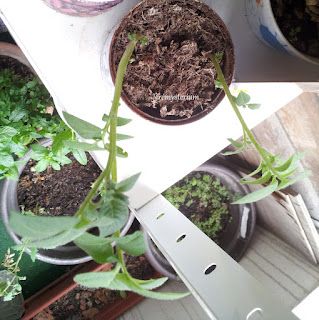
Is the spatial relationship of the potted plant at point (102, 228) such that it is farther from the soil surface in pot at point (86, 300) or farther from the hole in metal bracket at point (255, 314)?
the soil surface in pot at point (86, 300)

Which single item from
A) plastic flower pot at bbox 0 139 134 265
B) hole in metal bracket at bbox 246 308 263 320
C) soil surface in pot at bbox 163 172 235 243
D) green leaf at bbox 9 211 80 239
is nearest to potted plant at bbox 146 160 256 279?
soil surface in pot at bbox 163 172 235 243

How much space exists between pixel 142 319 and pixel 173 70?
1094 millimetres

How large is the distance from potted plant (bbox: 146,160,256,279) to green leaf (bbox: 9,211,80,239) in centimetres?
107

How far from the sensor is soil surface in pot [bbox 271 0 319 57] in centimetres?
95

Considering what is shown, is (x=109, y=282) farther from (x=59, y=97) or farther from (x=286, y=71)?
(x=286, y=71)

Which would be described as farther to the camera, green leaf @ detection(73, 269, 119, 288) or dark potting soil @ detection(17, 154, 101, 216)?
dark potting soil @ detection(17, 154, 101, 216)

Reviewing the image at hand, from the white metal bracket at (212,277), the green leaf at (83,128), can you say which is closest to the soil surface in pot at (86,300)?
the white metal bracket at (212,277)

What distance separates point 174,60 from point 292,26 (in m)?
0.41

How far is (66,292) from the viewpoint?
4.69 feet

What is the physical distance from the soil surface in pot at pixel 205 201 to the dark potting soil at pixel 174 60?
704mm

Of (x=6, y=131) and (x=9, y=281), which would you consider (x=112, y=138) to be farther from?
(x=9, y=281)

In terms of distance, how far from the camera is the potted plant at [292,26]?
2.91ft

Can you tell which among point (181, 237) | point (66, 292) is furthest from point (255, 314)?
point (66, 292)

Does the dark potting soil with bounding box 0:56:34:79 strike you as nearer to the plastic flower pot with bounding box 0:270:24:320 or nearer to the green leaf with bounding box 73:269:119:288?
the plastic flower pot with bounding box 0:270:24:320
